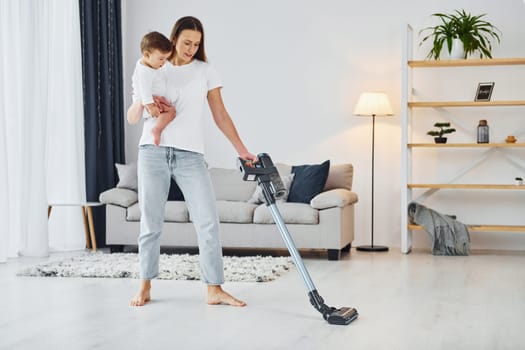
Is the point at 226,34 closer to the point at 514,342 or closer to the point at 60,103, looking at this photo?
the point at 60,103

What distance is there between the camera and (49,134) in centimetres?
693

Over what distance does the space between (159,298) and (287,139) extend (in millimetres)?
3327

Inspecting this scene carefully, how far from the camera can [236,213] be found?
640 centimetres

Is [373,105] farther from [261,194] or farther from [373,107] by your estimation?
[261,194]

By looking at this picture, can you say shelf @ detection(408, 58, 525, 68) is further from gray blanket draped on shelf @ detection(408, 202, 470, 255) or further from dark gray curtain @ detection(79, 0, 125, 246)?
dark gray curtain @ detection(79, 0, 125, 246)

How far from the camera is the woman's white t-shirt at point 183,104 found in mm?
3934

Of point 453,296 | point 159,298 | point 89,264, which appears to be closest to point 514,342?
point 453,296

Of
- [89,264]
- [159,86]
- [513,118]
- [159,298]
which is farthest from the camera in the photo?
[513,118]

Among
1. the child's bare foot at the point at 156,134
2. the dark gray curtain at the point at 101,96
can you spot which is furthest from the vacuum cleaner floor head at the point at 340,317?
the dark gray curtain at the point at 101,96

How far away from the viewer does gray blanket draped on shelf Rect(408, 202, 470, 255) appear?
650 centimetres

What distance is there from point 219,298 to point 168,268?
134 centimetres

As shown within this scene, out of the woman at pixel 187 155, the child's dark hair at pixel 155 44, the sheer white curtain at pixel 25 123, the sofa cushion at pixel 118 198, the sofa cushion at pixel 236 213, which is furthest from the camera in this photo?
the sofa cushion at pixel 118 198

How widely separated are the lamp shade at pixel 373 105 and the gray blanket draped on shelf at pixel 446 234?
0.94m

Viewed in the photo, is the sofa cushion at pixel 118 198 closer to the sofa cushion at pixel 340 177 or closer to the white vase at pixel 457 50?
the sofa cushion at pixel 340 177
